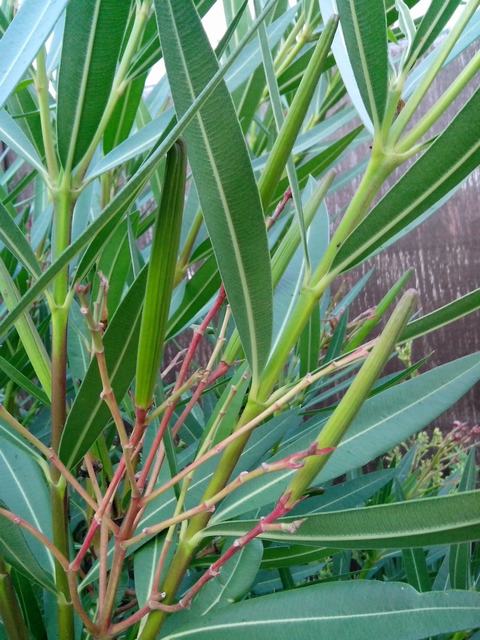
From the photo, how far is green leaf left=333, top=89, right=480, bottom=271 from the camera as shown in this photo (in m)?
0.27

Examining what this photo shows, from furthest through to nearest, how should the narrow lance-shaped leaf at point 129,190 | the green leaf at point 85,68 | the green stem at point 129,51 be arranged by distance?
1. the green stem at point 129,51
2. the green leaf at point 85,68
3. the narrow lance-shaped leaf at point 129,190

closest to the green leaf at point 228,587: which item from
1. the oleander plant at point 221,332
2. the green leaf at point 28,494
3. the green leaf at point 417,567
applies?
the oleander plant at point 221,332

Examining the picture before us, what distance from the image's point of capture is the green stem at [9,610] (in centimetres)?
37

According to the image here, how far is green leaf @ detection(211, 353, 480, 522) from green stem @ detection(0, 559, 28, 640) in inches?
5.2

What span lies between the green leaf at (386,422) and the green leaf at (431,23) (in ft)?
0.63

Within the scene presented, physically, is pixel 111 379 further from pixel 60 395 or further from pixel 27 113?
pixel 27 113

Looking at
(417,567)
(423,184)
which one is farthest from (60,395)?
(417,567)

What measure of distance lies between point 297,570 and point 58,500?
1.23 feet

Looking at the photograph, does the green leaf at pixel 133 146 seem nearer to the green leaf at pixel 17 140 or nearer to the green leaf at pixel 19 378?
the green leaf at pixel 17 140

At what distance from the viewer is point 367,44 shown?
30 centimetres

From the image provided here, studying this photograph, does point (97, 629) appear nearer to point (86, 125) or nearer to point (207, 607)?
point (207, 607)

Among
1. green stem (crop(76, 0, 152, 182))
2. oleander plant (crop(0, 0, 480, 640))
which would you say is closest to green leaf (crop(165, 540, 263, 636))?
oleander plant (crop(0, 0, 480, 640))

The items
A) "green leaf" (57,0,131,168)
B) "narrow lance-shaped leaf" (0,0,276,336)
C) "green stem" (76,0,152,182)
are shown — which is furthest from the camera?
"green stem" (76,0,152,182)

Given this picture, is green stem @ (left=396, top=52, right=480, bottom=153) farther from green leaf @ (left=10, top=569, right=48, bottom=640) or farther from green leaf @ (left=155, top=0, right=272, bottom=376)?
green leaf @ (left=10, top=569, right=48, bottom=640)
